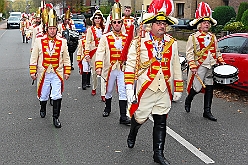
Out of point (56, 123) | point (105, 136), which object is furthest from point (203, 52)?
point (56, 123)

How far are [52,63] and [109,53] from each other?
1.07 meters

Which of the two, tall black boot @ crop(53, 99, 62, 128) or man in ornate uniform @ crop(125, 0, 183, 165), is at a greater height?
man in ornate uniform @ crop(125, 0, 183, 165)

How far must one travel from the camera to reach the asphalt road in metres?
5.64

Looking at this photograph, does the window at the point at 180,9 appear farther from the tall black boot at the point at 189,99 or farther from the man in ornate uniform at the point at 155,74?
the man in ornate uniform at the point at 155,74

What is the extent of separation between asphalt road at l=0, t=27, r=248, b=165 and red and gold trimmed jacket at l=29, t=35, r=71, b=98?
95 cm

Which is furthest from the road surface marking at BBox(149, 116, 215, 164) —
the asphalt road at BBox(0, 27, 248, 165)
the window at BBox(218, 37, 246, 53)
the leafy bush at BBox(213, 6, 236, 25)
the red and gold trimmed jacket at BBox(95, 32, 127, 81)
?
the leafy bush at BBox(213, 6, 236, 25)

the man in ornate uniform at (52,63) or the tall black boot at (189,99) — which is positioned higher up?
the man in ornate uniform at (52,63)

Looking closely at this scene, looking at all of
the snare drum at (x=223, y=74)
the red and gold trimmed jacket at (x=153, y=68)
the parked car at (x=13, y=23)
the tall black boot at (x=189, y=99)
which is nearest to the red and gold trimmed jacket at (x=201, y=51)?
the snare drum at (x=223, y=74)

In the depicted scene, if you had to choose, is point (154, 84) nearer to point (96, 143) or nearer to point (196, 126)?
point (96, 143)

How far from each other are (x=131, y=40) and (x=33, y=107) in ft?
12.6

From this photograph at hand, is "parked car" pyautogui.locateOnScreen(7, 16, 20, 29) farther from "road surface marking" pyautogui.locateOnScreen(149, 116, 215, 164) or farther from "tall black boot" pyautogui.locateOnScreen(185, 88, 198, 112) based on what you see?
"road surface marking" pyautogui.locateOnScreen(149, 116, 215, 164)

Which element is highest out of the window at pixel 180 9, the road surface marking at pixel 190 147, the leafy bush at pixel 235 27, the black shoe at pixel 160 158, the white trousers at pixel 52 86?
the window at pixel 180 9

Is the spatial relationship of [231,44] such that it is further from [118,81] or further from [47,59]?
[47,59]

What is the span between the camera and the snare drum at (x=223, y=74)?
7594 mm
